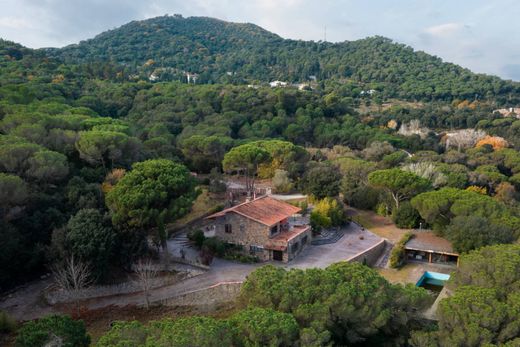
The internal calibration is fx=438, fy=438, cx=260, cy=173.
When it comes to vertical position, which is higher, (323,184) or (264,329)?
(264,329)

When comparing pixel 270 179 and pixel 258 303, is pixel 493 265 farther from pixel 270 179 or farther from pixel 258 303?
pixel 270 179

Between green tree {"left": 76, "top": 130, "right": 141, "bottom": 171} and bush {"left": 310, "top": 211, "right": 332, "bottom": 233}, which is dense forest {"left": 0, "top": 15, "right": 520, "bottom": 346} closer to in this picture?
green tree {"left": 76, "top": 130, "right": 141, "bottom": 171}

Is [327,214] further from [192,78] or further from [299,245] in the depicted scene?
[192,78]

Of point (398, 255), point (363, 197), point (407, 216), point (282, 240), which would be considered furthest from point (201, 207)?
point (407, 216)

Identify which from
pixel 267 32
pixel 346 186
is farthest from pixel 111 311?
pixel 267 32

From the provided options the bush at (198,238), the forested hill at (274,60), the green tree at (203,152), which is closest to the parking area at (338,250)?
the bush at (198,238)

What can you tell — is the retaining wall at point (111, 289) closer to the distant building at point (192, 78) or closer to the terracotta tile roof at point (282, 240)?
the terracotta tile roof at point (282, 240)
